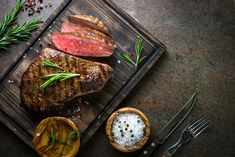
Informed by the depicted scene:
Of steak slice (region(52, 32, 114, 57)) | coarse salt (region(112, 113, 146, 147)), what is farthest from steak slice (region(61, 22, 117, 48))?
coarse salt (region(112, 113, 146, 147))

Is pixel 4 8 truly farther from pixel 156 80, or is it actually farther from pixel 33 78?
pixel 156 80

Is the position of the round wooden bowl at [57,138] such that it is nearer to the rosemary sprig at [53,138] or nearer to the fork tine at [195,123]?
the rosemary sprig at [53,138]

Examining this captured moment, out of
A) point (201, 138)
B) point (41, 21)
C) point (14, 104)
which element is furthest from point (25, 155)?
point (201, 138)

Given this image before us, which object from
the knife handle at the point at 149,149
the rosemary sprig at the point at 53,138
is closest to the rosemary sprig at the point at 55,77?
the rosemary sprig at the point at 53,138

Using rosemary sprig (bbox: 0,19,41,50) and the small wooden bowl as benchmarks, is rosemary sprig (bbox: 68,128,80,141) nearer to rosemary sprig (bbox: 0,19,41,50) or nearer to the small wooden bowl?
the small wooden bowl

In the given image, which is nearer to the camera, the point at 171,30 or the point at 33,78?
the point at 33,78

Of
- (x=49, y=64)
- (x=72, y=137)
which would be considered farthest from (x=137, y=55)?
(x=72, y=137)
